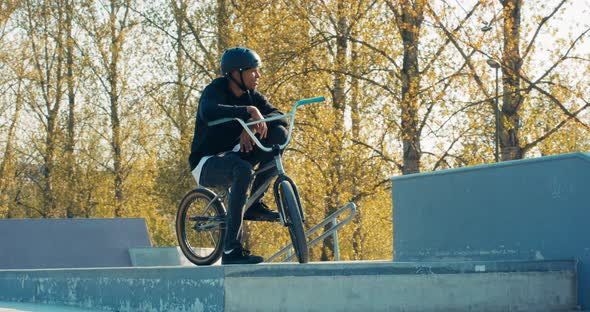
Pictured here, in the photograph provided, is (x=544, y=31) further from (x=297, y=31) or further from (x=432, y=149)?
(x=297, y=31)

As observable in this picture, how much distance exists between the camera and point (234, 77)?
6.09 metres

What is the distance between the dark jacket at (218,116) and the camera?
19.4 feet

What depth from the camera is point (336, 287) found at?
4820 mm

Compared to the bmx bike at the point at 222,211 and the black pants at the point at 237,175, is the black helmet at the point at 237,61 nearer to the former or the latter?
the bmx bike at the point at 222,211

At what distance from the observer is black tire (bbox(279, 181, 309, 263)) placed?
18.3 feet

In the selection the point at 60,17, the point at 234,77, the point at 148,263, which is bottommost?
the point at 148,263

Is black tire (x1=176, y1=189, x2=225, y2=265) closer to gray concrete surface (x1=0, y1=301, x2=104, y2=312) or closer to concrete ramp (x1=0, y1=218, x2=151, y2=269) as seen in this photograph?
gray concrete surface (x1=0, y1=301, x2=104, y2=312)

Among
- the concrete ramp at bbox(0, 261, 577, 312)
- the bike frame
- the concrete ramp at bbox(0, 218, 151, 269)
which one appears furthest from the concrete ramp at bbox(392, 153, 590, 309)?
the concrete ramp at bbox(0, 218, 151, 269)

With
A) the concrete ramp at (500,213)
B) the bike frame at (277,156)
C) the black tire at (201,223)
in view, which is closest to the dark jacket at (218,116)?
the bike frame at (277,156)

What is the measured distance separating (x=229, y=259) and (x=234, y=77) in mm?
1332

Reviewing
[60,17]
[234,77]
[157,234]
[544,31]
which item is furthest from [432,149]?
[234,77]

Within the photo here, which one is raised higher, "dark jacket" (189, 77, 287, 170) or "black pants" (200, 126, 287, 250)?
"dark jacket" (189, 77, 287, 170)

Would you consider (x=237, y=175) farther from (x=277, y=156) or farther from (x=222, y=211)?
(x=222, y=211)

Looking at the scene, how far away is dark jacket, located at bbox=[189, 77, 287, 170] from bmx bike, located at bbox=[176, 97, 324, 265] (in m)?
0.09
